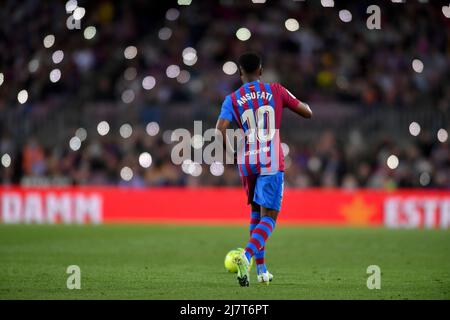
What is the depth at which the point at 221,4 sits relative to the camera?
24.2m

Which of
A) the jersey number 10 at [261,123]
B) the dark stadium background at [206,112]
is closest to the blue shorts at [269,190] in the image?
the jersey number 10 at [261,123]

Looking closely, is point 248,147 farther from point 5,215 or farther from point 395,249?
point 5,215

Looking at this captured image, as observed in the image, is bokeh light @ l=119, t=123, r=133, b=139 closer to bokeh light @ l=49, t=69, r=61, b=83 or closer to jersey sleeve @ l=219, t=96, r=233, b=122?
bokeh light @ l=49, t=69, r=61, b=83

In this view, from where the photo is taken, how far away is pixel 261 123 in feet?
30.5

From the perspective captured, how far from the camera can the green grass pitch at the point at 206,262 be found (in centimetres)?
868

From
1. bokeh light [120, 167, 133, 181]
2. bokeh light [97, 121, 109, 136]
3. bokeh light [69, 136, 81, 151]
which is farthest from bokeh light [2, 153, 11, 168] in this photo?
bokeh light [120, 167, 133, 181]

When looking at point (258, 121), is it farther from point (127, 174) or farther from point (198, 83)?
point (198, 83)

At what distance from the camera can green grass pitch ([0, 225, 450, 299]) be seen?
28.5ft

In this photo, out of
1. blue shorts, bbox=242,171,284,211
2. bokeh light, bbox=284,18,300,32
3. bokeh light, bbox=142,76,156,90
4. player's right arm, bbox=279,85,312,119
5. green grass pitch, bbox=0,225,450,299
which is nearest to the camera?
green grass pitch, bbox=0,225,450,299

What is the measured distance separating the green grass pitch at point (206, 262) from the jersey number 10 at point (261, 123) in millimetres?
1532

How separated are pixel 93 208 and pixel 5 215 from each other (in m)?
2.10

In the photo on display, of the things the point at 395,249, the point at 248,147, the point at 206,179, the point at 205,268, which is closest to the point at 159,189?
the point at 206,179

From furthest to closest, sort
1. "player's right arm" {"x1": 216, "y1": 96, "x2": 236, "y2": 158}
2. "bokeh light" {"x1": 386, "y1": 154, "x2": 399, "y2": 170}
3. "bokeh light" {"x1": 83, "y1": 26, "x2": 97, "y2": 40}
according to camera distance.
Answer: "bokeh light" {"x1": 83, "y1": 26, "x2": 97, "y2": 40}
"bokeh light" {"x1": 386, "y1": 154, "x2": 399, "y2": 170}
"player's right arm" {"x1": 216, "y1": 96, "x2": 236, "y2": 158}

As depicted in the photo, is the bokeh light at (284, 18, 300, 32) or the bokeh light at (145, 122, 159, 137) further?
the bokeh light at (284, 18, 300, 32)
